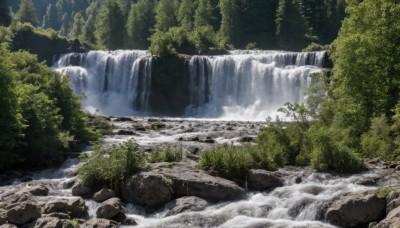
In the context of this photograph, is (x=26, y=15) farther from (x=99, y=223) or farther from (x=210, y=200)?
(x=99, y=223)

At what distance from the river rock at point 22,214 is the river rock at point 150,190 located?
351cm

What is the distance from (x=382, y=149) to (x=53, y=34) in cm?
6136

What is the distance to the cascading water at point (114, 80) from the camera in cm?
6169

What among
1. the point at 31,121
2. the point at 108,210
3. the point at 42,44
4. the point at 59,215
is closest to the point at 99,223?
the point at 108,210

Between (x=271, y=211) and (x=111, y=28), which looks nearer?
(x=271, y=211)

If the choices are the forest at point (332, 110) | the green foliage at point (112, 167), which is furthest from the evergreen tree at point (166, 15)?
the green foliage at point (112, 167)

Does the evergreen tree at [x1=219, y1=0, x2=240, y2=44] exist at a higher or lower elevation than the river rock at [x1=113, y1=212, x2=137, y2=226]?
higher

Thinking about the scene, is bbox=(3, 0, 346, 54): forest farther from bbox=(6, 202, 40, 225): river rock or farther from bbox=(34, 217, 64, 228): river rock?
bbox=(34, 217, 64, 228): river rock

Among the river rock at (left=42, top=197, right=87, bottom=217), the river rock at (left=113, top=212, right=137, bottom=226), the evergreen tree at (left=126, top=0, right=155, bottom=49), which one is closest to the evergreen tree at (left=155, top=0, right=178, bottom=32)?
the evergreen tree at (left=126, top=0, right=155, bottom=49)

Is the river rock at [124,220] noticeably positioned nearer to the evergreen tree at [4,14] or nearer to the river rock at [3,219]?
the river rock at [3,219]

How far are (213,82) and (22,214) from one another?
44.4 meters

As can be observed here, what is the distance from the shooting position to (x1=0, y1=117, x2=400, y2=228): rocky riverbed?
15109 millimetres

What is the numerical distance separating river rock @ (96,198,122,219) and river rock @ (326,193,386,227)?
691cm

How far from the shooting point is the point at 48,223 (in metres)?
15.0
